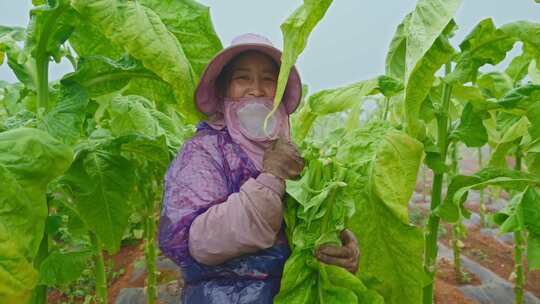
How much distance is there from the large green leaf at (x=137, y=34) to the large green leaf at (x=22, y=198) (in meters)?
0.26

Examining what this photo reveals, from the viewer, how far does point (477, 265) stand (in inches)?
150

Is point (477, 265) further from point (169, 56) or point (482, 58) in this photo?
point (169, 56)

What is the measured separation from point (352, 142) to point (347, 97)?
251 mm

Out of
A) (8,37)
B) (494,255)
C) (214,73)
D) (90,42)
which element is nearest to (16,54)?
(8,37)

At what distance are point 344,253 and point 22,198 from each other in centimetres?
70

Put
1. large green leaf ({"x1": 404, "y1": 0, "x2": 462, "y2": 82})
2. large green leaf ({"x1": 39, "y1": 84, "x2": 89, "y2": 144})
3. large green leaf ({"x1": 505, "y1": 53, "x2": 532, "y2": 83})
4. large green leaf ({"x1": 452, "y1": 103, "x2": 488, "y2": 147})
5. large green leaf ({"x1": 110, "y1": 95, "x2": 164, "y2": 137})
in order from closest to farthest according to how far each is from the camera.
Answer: large green leaf ({"x1": 404, "y1": 0, "x2": 462, "y2": 82}), large green leaf ({"x1": 39, "y1": 84, "x2": 89, "y2": 144}), large green leaf ({"x1": 452, "y1": 103, "x2": 488, "y2": 147}), large green leaf ({"x1": 110, "y1": 95, "x2": 164, "y2": 137}), large green leaf ({"x1": 505, "y1": 53, "x2": 532, "y2": 83})

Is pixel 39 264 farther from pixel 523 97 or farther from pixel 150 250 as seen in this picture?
pixel 523 97

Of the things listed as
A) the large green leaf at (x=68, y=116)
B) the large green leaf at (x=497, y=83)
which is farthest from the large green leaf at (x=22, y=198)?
the large green leaf at (x=497, y=83)

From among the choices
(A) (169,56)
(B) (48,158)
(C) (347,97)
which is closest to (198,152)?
(A) (169,56)

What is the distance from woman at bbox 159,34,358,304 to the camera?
3.71ft

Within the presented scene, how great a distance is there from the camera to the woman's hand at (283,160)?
1.17 m

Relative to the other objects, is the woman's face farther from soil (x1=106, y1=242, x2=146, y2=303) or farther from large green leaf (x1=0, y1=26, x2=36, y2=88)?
soil (x1=106, y1=242, x2=146, y2=303)

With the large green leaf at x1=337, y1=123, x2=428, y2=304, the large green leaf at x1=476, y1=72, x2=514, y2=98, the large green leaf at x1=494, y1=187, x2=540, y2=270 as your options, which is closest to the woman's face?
the large green leaf at x1=337, y1=123, x2=428, y2=304

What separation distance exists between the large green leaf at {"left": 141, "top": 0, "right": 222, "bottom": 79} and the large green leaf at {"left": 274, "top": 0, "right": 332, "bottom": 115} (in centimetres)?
64
